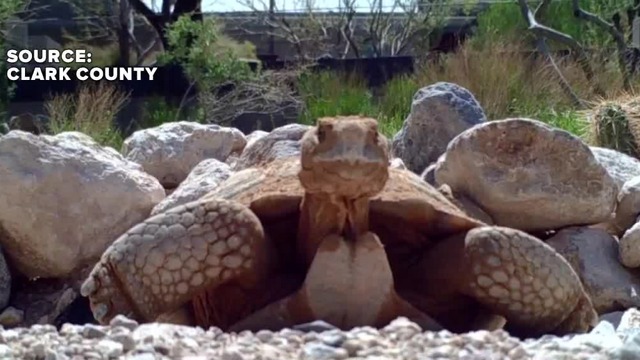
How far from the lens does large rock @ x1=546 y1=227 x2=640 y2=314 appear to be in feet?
18.4

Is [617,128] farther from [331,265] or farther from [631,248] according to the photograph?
[331,265]

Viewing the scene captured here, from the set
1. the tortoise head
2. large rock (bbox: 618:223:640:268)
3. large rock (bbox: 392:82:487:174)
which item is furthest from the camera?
large rock (bbox: 392:82:487:174)

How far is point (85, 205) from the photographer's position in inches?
252

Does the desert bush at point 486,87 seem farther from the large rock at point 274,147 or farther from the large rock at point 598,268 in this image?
the large rock at point 274,147

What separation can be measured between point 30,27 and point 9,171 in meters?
15.6

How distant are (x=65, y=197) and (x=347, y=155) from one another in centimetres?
409

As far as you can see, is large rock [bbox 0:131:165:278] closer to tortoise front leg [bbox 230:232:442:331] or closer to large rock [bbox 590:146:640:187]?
large rock [bbox 590:146:640:187]

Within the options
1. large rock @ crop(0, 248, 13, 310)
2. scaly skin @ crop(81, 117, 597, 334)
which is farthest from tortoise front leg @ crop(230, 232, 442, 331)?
large rock @ crop(0, 248, 13, 310)

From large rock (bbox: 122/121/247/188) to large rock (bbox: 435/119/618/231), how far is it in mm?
2080

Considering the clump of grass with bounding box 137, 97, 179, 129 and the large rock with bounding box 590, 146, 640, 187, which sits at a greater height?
the large rock with bounding box 590, 146, 640, 187

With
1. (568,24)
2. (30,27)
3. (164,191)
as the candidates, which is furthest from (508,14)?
(164,191)

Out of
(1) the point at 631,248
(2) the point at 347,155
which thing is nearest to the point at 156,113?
(1) the point at 631,248

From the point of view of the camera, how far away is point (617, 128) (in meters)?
7.88

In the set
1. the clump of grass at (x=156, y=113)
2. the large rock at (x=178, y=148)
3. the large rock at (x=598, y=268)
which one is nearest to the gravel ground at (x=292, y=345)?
the large rock at (x=598, y=268)
